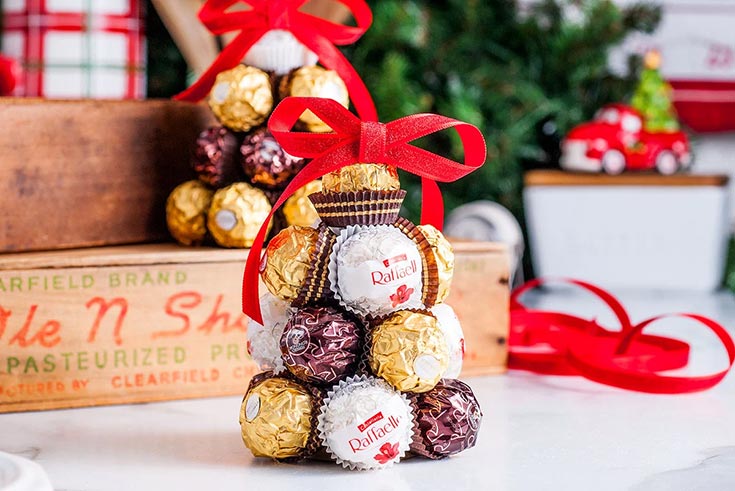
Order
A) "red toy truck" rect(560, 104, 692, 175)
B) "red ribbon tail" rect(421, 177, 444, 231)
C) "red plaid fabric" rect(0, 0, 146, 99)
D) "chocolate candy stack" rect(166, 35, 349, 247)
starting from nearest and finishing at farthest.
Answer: "red ribbon tail" rect(421, 177, 444, 231) < "chocolate candy stack" rect(166, 35, 349, 247) < "red plaid fabric" rect(0, 0, 146, 99) < "red toy truck" rect(560, 104, 692, 175)

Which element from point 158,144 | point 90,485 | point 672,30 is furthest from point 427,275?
point 672,30

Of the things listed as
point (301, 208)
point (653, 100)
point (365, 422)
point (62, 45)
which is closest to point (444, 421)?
point (365, 422)

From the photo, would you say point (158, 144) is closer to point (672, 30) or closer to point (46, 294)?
point (46, 294)

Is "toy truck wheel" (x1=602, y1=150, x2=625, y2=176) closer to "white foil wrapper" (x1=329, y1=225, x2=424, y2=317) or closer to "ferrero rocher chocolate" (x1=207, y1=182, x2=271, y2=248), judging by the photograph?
"ferrero rocher chocolate" (x1=207, y1=182, x2=271, y2=248)

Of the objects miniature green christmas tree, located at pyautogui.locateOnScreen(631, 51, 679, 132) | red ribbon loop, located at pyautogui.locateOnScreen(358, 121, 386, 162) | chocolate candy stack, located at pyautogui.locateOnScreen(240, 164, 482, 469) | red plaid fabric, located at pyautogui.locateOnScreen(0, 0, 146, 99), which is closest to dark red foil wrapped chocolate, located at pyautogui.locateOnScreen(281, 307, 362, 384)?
chocolate candy stack, located at pyautogui.locateOnScreen(240, 164, 482, 469)

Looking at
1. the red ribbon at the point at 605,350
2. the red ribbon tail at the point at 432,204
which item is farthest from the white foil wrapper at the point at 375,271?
the red ribbon at the point at 605,350

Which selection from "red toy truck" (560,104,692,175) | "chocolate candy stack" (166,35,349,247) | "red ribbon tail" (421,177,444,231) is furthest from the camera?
"red toy truck" (560,104,692,175)

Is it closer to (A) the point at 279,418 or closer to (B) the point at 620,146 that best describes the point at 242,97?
(A) the point at 279,418
